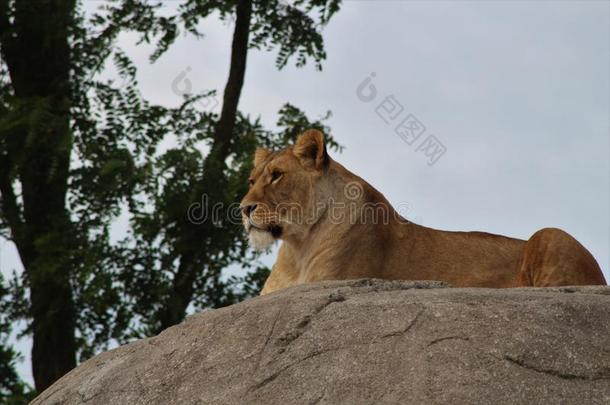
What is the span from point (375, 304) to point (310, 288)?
2.17 feet

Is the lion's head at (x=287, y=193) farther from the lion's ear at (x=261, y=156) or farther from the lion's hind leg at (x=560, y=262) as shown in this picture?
the lion's hind leg at (x=560, y=262)

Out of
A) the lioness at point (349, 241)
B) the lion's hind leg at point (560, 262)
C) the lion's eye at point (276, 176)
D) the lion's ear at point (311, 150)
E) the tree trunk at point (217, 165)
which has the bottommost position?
the lion's hind leg at point (560, 262)

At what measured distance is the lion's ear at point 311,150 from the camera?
8.85m

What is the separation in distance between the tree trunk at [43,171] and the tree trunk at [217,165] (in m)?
1.30

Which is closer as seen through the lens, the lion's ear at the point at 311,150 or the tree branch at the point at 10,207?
the lion's ear at the point at 311,150

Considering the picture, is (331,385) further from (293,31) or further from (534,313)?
(293,31)

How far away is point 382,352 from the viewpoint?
6047 mm

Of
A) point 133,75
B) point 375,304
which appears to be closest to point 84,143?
point 133,75

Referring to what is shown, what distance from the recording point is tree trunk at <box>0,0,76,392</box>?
556 inches

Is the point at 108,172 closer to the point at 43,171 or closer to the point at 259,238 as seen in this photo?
the point at 43,171

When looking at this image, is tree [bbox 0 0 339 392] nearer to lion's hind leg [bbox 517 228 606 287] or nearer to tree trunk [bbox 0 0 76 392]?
tree trunk [bbox 0 0 76 392]

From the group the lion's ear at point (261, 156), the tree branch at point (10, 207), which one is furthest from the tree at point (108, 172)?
the lion's ear at point (261, 156)

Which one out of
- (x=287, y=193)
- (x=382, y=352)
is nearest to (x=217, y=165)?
(x=287, y=193)

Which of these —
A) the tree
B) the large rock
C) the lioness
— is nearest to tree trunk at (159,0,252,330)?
the tree
